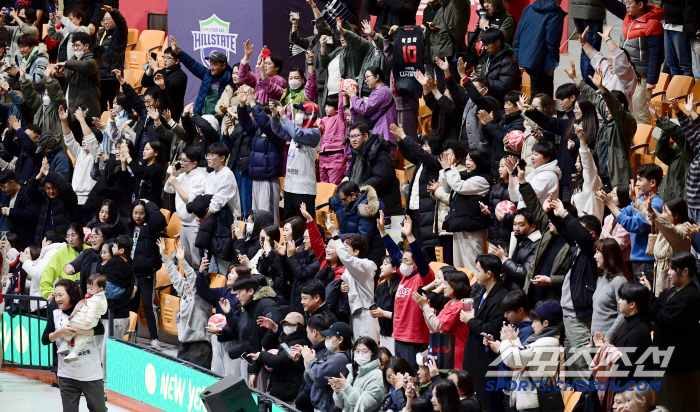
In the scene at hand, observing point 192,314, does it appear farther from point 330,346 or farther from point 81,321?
point 330,346

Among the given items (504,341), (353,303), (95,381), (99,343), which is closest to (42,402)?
(99,343)

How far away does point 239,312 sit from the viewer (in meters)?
9.70

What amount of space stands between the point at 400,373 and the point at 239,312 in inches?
105

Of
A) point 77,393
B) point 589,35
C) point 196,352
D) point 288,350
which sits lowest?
point 77,393

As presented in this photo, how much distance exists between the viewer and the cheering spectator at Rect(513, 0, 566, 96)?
11500 mm

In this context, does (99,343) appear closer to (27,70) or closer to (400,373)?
(400,373)

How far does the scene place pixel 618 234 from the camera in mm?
8508

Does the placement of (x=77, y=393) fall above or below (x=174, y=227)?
below

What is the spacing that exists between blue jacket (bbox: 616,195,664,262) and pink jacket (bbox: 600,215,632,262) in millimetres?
130

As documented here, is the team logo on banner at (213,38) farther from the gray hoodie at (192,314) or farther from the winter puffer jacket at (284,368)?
the winter puffer jacket at (284,368)

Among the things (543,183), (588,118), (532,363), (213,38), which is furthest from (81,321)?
(213,38)

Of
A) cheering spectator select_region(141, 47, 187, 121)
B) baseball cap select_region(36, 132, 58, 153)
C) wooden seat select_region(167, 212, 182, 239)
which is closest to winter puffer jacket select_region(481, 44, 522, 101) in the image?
wooden seat select_region(167, 212, 182, 239)

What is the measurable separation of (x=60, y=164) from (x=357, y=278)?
5954mm

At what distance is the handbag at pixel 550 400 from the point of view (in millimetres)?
7203
